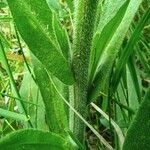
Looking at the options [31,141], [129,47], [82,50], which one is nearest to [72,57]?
[82,50]

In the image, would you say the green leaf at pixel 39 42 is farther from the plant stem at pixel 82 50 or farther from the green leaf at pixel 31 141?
the green leaf at pixel 31 141

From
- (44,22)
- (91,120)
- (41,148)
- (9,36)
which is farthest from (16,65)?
(41,148)

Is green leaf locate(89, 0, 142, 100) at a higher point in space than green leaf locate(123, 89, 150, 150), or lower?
higher

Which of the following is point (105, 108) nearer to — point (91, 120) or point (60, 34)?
point (91, 120)

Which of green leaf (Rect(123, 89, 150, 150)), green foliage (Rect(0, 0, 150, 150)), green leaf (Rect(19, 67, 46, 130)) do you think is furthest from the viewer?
green leaf (Rect(19, 67, 46, 130))

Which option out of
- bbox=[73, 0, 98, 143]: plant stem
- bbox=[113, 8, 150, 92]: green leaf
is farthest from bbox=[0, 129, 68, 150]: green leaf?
bbox=[113, 8, 150, 92]: green leaf

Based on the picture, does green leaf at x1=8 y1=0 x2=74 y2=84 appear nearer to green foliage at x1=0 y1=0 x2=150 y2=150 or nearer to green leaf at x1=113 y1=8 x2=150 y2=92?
green foliage at x1=0 y1=0 x2=150 y2=150
